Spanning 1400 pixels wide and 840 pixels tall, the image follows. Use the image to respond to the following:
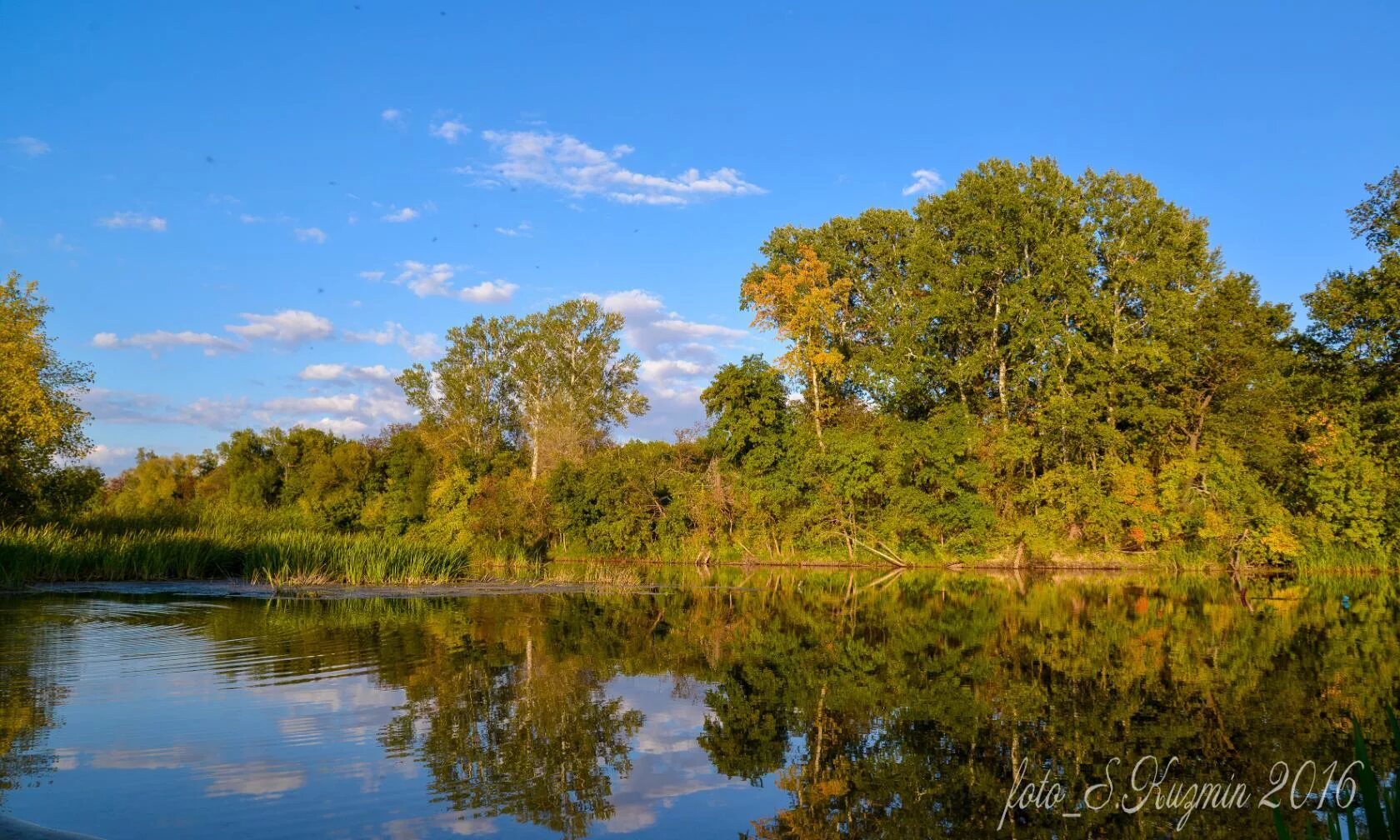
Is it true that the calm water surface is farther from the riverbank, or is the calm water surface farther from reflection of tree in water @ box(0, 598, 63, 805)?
the riverbank

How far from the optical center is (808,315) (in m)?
38.6

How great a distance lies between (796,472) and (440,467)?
23.5 m

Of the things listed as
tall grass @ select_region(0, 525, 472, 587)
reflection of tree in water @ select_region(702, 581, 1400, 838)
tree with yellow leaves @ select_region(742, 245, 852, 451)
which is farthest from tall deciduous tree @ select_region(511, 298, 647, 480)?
reflection of tree in water @ select_region(702, 581, 1400, 838)

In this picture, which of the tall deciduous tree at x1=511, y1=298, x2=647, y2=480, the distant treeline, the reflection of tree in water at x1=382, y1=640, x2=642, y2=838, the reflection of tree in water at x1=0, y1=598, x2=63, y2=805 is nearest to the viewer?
the reflection of tree in water at x1=382, y1=640, x2=642, y2=838

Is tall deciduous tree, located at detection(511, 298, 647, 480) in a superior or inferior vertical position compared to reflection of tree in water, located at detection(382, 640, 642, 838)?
superior

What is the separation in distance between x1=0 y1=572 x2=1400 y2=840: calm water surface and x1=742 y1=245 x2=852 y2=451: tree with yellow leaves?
23.6 meters

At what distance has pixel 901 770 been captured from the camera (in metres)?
6.79

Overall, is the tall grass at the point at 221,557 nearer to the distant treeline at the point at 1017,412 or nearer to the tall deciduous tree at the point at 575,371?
the distant treeline at the point at 1017,412

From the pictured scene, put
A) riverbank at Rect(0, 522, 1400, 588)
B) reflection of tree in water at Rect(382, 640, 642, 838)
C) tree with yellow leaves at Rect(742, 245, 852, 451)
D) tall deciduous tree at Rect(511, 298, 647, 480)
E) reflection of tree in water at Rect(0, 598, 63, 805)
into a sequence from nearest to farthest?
reflection of tree in water at Rect(382, 640, 642, 838), reflection of tree in water at Rect(0, 598, 63, 805), riverbank at Rect(0, 522, 1400, 588), tree with yellow leaves at Rect(742, 245, 852, 451), tall deciduous tree at Rect(511, 298, 647, 480)

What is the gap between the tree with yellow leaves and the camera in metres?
38.7

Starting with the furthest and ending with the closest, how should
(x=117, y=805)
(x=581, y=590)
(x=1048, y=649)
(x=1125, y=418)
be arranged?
(x=1125, y=418) → (x=581, y=590) → (x=1048, y=649) → (x=117, y=805)

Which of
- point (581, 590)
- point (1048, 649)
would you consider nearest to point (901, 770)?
point (1048, 649)

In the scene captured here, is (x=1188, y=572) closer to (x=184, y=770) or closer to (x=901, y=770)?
(x=901, y=770)

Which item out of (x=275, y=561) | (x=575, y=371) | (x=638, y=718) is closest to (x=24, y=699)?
(x=638, y=718)
